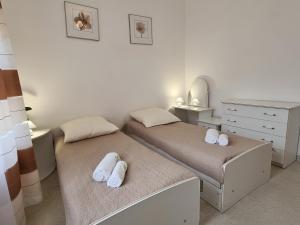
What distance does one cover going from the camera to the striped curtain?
1298 mm

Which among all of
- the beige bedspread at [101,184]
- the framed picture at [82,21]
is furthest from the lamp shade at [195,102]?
the framed picture at [82,21]

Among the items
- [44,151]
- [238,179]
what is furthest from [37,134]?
[238,179]

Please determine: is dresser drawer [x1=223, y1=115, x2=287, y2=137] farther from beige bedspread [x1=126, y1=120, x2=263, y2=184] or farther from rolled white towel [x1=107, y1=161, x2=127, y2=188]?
rolled white towel [x1=107, y1=161, x2=127, y2=188]

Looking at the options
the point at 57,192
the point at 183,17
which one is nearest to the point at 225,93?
the point at 183,17

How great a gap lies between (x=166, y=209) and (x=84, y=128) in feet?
4.86

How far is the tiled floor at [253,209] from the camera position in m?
1.55

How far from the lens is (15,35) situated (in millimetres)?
2154

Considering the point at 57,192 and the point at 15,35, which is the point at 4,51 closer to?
the point at 15,35

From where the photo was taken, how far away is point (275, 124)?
2256 millimetres

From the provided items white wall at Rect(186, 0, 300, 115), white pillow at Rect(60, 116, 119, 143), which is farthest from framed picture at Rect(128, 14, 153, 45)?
white pillow at Rect(60, 116, 119, 143)

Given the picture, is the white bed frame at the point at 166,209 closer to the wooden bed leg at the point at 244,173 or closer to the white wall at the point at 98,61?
the wooden bed leg at the point at 244,173

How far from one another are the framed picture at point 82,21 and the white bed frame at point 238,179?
2294 millimetres

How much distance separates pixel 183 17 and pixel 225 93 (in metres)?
1.68

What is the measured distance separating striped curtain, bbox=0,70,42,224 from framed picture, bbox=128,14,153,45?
197 cm
